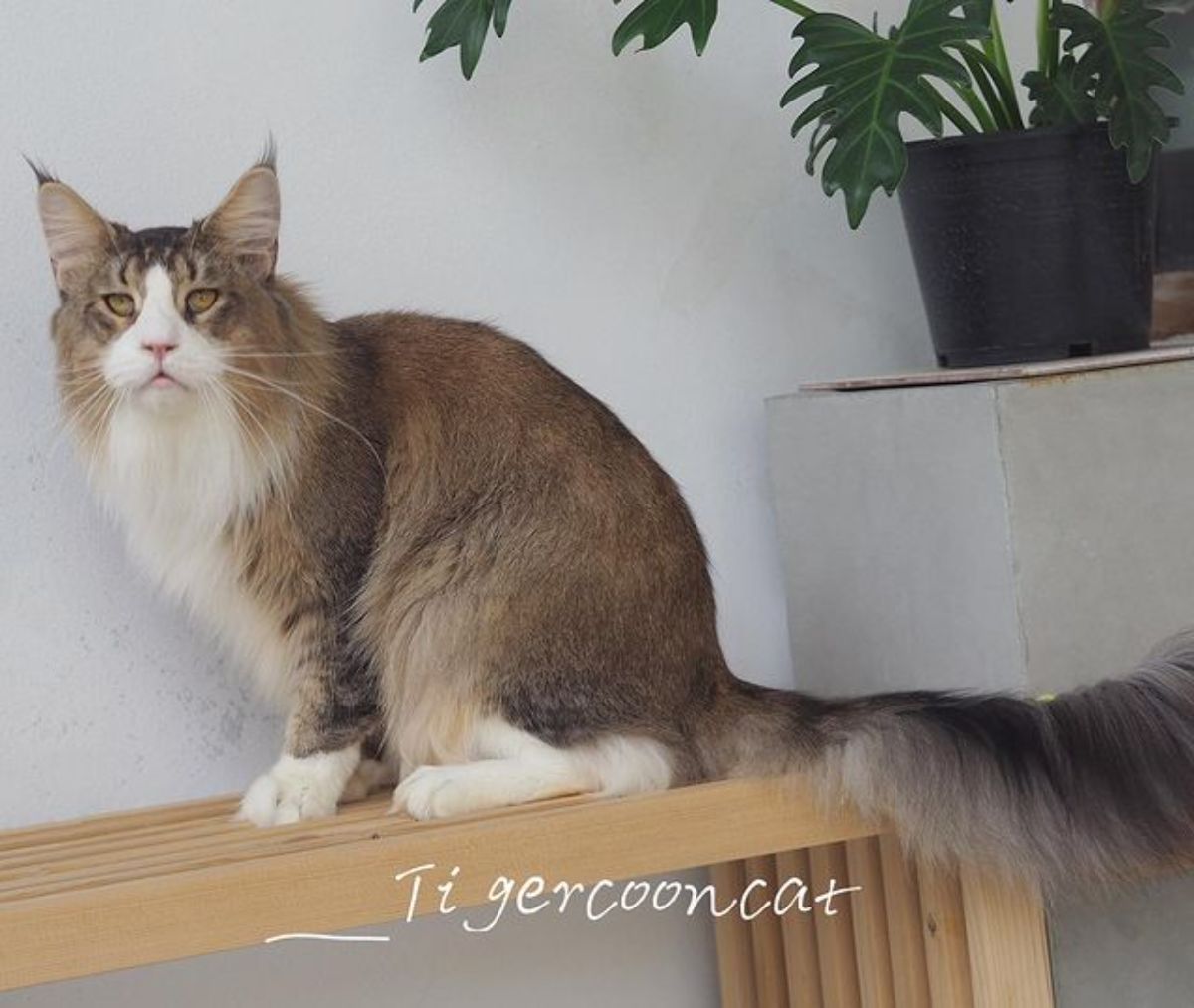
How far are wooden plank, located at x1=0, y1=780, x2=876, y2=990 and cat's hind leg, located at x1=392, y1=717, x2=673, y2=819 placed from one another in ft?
0.11

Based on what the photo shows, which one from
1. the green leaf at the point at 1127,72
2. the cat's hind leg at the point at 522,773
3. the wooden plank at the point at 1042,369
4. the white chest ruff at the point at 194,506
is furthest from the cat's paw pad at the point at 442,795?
the green leaf at the point at 1127,72

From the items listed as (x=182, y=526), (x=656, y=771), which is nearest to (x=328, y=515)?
(x=182, y=526)

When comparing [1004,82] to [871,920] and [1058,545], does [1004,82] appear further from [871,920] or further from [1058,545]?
[871,920]

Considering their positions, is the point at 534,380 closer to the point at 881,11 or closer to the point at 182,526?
the point at 182,526

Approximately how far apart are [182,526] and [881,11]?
1.00 m

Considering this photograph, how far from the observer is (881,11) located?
1.99m

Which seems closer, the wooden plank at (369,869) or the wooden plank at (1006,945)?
the wooden plank at (369,869)

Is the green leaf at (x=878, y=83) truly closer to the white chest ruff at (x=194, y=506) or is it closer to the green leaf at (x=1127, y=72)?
the green leaf at (x=1127, y=72)

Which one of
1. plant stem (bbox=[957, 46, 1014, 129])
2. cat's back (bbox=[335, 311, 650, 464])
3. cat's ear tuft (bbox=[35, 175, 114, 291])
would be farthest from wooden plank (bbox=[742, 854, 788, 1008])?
cat's ear tuft (bbox=[35, 175, 114, 291])

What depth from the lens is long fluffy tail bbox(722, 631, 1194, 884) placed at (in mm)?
1393

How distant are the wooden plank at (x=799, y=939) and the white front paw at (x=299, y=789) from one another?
51 cm

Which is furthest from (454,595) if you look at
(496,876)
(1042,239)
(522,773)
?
(1042,239)

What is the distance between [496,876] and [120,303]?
1.80 feet

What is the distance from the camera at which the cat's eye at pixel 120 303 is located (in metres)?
1.44
